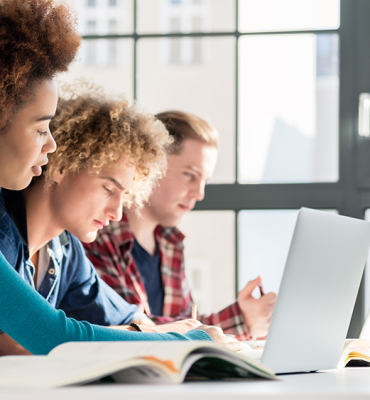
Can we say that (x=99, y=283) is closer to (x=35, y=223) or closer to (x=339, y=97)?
(x=35, y=223)

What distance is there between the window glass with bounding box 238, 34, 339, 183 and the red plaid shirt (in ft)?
1.56

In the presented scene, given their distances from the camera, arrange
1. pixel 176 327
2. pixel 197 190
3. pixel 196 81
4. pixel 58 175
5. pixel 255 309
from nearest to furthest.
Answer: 1. pixel 176 327
2. pixel 58 175
3. pixel 255 309
4. pixel 197 190
5. pixel 196 81

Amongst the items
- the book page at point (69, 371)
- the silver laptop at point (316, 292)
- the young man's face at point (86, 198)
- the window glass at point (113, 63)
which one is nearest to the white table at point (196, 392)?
the book page at point (69, 371)

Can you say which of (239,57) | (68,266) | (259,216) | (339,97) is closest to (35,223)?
(68,266)

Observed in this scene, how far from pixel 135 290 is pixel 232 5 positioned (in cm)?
130

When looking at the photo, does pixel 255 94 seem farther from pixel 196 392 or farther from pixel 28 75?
pixel 196 392

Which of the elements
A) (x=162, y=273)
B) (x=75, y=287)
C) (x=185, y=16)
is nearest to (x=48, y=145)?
(x=75, y=287)

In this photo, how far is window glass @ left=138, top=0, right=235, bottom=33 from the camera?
2246 millimetres

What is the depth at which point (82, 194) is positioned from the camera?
1.41 meters

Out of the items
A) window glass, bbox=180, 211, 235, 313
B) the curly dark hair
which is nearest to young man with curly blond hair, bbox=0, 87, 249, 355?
the curly dark hair

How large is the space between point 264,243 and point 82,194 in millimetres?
1052

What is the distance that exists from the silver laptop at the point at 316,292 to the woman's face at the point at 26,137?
2.24 ft

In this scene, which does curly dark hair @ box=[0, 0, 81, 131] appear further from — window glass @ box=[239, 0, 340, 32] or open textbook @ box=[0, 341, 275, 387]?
window glass @ box=[239, 0, 340, 32]

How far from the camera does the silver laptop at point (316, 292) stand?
683 mm
